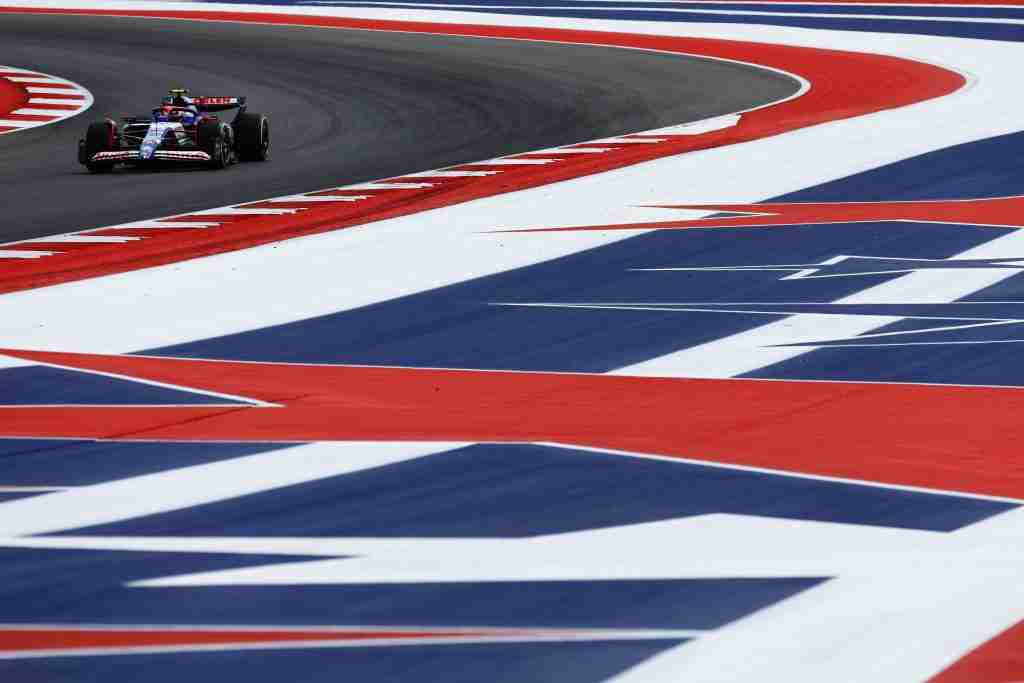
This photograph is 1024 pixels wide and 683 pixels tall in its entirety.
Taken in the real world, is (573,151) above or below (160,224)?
below

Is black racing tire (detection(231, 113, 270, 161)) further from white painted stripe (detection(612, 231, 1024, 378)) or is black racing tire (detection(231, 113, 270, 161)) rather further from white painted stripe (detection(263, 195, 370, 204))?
white painted stripe (detection(612, 231, 1024, 378))

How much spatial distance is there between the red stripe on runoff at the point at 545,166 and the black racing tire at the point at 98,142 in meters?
2.95

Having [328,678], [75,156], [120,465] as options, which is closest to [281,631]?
[328,678]

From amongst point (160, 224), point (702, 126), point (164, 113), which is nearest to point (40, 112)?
point (164, 113)

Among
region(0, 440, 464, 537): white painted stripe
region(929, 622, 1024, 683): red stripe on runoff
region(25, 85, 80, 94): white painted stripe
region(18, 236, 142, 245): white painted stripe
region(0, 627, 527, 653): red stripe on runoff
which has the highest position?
region(929, 622, 1024, 683): red stripe on runoff

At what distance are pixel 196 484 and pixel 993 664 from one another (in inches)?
129

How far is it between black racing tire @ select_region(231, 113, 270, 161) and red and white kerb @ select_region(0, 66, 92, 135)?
4.17 m

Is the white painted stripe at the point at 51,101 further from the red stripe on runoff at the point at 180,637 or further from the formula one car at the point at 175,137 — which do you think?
the red stripe on runoff at the point at 180,637

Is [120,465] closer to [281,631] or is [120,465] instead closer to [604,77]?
[281,631]

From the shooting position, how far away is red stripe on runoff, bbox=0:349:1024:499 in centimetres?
796

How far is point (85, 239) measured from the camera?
49.8 feet

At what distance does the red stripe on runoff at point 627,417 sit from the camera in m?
7.96

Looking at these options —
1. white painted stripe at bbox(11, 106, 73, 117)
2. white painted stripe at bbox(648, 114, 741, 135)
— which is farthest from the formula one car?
white painted stripe at bbox(11, 106, 73, 117)

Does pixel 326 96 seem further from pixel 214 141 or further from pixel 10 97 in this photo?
pixel 214 141
